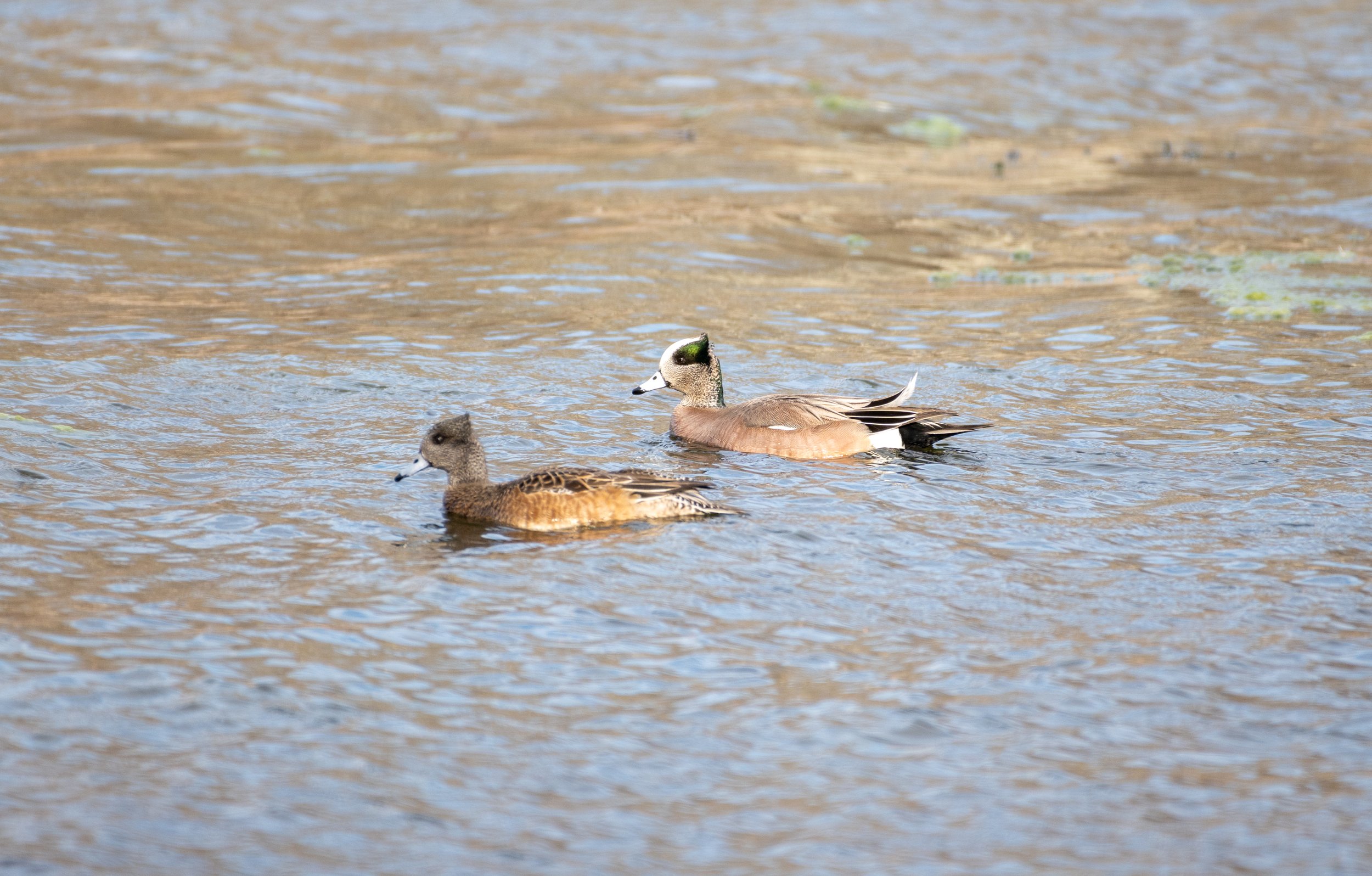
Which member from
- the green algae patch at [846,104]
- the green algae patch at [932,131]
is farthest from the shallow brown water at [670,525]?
the green algae patch at [846,104]

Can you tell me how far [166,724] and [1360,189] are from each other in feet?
56.5

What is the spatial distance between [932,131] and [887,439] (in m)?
13.6

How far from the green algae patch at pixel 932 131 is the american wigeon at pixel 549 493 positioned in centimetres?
1465

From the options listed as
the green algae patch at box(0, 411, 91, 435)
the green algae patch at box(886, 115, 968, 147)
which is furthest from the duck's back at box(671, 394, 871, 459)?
the green algae patch at box(886, 115, 968, 147)

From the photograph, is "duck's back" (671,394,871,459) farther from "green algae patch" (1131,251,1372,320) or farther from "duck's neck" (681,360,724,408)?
"green algae patch" (1131,251,1372,320)

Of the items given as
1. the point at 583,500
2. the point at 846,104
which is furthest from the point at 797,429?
the point at 846,104

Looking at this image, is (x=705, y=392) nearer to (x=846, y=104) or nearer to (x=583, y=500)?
(x=583, y=500)

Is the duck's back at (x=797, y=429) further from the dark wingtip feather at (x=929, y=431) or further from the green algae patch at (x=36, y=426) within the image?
the green algae patch at (x=36, y=426)

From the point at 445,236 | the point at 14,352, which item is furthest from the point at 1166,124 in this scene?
the point at 14,352

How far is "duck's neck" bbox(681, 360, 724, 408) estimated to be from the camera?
10.9 metres

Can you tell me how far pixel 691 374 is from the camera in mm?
10875

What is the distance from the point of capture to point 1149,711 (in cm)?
625

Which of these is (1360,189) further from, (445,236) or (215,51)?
(215,51)

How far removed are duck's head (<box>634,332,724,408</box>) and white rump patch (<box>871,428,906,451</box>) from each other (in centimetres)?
147
